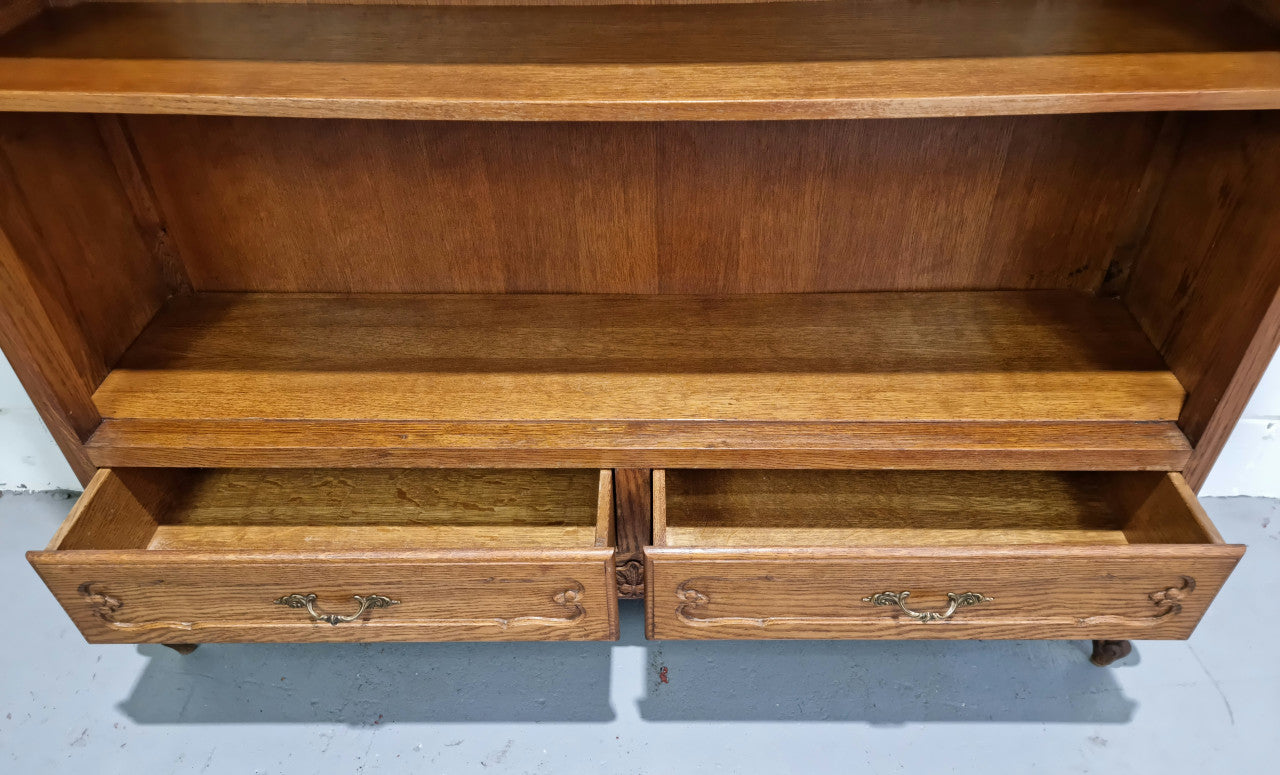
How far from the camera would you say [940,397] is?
108 centimetres

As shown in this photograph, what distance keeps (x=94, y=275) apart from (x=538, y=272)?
58 cm

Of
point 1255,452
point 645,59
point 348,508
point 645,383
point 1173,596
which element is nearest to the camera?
point 645,59

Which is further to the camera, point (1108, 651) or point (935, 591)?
point (1108, 651)

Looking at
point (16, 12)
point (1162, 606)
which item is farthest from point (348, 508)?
point (1162, 606)

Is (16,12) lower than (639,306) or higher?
higher

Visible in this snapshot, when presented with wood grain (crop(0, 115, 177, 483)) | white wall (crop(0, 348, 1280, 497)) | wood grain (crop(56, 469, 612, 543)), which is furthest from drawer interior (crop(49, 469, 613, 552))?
white wall (crop(0, 348, 1280, 497))

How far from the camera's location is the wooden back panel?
3.66ft

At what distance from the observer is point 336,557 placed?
973 millimetres

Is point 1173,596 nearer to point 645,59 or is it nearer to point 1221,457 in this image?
point 1221,457

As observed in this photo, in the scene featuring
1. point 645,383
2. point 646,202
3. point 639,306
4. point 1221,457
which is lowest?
point 1221,457

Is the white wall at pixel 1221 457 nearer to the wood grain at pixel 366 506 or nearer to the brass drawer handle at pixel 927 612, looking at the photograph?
the wood grain at pixel 366 506

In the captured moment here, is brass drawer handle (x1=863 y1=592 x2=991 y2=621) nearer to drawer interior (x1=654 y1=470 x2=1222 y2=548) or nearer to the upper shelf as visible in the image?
drawer interior (x1=654 y1=470 x2=1222 y2=548)

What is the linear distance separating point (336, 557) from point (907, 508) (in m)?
0.76

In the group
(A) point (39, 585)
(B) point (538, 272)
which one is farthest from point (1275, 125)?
(A) point (39, 585)
